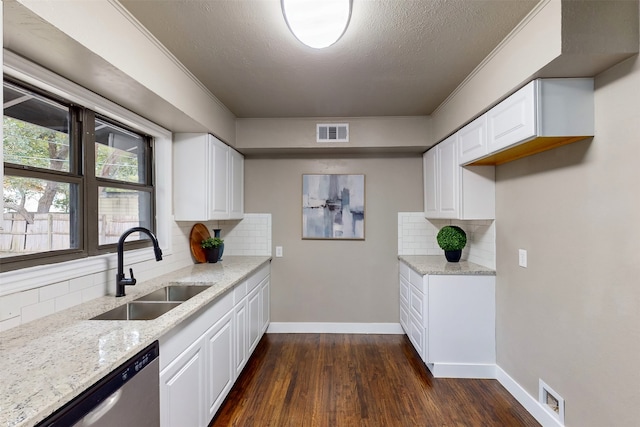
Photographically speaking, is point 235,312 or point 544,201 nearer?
point 544,201

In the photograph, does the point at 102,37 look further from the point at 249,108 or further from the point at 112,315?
the point at 249,108

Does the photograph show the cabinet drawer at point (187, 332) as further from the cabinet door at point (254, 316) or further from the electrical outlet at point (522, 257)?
the electrical outlet at point (522, 257)

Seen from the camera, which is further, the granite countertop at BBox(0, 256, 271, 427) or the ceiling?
the ceiling

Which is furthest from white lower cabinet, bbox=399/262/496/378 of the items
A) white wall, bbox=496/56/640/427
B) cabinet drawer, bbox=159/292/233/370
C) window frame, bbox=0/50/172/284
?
window frame, bbox=0/50/172/284

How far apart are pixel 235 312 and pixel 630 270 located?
2387 millimetres

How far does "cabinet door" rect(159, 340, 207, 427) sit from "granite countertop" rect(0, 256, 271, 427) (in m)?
0.23

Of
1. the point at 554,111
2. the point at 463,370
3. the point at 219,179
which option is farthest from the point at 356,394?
the point at 554,111

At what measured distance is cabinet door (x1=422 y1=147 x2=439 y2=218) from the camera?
126 inches

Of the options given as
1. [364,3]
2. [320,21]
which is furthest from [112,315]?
[364,3]

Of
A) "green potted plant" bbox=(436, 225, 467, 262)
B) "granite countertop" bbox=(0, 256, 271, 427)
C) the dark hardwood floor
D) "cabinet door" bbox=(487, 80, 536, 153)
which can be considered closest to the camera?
"granite countertop" bbox=(0, 256, 271, 427)

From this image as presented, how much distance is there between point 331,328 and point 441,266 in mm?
1513

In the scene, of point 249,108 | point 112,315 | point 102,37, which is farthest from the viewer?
point 249,108

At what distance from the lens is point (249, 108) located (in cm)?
298

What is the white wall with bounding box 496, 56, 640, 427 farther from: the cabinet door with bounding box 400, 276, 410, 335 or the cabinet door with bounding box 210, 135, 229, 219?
the cabinet door with bounding box 210, 135, 229, 219
